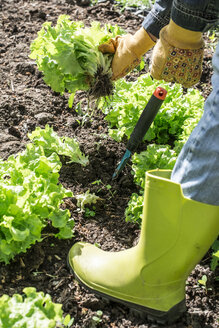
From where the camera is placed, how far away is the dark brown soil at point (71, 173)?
255cm

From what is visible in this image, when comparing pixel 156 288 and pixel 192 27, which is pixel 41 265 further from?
pixel 192 27

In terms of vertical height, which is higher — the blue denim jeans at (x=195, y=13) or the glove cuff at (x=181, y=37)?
the blue denim jeans at (x=195, y=13)

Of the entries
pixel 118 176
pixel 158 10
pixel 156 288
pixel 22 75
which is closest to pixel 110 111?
pixel 118 176

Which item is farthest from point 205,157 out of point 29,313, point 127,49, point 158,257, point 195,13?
point 127,49

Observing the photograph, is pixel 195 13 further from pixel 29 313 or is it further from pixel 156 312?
pixel 29 313

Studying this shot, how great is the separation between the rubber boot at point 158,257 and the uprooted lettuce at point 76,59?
53.6 inches

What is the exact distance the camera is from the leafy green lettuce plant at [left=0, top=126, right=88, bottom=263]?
2471 mm

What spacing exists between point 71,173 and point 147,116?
0.75m

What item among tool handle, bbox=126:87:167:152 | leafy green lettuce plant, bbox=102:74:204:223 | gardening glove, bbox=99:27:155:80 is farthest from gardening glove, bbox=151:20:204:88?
leafy green lettuce plant, bbox=102:74:204:223

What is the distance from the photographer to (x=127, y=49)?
10.6 ft

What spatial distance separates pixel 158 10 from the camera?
3.07 meters

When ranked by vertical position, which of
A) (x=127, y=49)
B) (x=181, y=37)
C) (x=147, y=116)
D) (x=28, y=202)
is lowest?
(x=28, y=202)

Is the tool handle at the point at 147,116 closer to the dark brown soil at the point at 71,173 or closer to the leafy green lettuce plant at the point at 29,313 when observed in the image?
the dark brown soil at the point at 71,173

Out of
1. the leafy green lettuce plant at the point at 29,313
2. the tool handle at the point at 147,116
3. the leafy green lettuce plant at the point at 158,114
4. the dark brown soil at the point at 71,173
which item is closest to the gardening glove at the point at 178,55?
the tool handle at the point at 147,116
